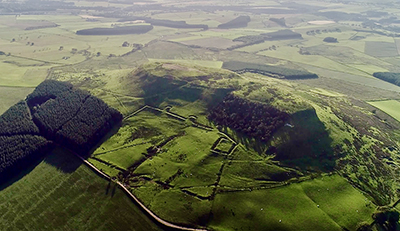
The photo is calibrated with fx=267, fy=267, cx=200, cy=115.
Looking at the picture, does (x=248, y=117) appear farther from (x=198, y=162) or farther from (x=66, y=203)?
(x=66, y=203)

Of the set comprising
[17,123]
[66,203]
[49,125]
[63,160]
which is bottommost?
[66,203]

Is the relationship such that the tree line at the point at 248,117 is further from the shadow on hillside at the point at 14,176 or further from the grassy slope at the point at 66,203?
the shadow on hillside at the point at 14,176

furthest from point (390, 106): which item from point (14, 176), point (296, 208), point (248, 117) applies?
point (14, 176)

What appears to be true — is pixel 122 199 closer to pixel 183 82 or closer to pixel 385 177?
pixel 183 82

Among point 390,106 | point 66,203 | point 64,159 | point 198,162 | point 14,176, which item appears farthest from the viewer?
point 390,106

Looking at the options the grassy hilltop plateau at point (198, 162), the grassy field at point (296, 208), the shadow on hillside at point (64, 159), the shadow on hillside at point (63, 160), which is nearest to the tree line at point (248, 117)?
the grassy hilltop plateau at point (198, 162)

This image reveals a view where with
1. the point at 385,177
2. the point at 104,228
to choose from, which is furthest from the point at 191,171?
the point at 385,177

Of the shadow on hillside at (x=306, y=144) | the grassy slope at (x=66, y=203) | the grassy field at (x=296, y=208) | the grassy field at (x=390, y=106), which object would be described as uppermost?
the shadow on hillside at (x=306, y=144)

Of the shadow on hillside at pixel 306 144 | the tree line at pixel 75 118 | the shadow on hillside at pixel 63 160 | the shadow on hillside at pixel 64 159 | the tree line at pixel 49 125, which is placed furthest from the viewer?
the tree line at pixel 75 118
